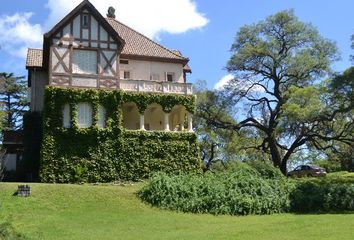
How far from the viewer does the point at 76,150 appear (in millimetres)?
31625

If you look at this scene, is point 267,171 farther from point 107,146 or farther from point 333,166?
point 333,166

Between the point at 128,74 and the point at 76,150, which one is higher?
the point at 128,74

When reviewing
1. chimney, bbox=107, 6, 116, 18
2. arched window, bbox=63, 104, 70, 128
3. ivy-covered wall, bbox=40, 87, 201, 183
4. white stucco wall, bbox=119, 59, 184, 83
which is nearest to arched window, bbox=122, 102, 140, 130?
ivy-covered wall, bbox=40, 87, 201, 183

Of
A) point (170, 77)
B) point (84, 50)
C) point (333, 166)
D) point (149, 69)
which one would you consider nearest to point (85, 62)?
point (84, 50)

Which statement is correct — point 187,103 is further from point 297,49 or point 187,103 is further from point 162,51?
point 297,49

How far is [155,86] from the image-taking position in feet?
115

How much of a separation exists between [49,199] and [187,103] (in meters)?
13.9

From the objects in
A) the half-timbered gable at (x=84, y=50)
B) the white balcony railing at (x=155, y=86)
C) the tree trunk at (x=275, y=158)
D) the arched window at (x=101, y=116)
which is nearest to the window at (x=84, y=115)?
the arched window at (x=101, y=116)

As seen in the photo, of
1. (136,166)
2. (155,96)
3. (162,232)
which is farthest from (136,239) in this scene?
(155,96)

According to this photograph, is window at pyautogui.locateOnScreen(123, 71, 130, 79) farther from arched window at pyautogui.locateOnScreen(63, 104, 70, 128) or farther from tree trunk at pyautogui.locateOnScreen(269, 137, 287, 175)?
tree trunk at pyautogui.locateOnScreen(269, 137, 287, 175)

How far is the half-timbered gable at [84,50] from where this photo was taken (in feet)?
108

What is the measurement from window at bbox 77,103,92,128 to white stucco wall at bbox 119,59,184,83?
521 centimetres

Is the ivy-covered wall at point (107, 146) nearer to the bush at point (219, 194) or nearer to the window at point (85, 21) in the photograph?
the window at point (85, 21)

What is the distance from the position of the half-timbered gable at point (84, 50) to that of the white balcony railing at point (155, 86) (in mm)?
855
